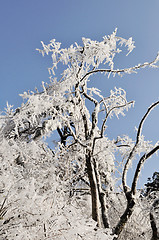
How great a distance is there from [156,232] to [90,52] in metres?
4.03

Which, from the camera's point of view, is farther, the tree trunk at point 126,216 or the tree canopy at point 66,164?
the tree trunk at point 126,216

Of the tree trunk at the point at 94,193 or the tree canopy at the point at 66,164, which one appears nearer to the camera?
the tree canopy at the point at 66,164

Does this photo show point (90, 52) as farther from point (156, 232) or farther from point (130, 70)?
point (156, 232)

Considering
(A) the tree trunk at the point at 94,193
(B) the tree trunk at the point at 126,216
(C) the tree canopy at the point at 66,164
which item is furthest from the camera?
(A) the tree trunk at the point at 94,193

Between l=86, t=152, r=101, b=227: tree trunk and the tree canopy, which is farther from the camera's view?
l=86, t=152, r=101, b=227: tree trunk

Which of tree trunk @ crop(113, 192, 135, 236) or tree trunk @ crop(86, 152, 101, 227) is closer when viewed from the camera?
tree trunk @ crop(113, 192, 135, 236)

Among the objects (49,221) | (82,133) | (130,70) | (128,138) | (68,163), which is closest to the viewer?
(49,221)

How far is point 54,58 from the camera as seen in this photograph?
4.24m

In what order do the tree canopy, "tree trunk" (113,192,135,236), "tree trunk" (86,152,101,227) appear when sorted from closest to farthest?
the tree canopy, "tree trunk" (113,192,135,236), "tree trunk" (86,152,101,227)


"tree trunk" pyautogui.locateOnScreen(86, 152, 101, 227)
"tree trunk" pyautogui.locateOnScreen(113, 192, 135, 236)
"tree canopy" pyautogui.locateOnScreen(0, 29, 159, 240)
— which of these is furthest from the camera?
"tree trunk" pyautogui.locateOnScreen(86, 152, 101, 227)

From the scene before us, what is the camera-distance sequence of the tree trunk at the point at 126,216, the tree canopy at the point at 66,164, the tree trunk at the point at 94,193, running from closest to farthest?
1. the tree canopy at the point at 66,164
2. the tree trunk at the point at 126,216
3. the tree trunk at the point at 94,193

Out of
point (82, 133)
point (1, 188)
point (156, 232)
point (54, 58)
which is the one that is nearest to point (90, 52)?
point (54, 58)

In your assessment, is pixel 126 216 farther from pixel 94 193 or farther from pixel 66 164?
pixel 66 164

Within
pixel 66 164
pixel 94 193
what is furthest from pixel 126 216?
pixel 66 164
